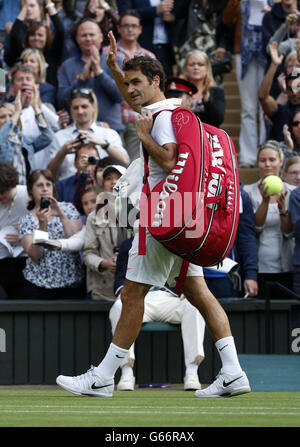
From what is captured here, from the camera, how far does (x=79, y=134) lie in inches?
447

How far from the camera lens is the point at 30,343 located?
397 inches

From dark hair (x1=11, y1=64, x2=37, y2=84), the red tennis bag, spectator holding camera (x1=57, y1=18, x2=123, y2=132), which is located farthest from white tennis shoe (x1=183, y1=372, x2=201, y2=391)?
dark hair (x1=11, y1=64, x2=37, y2=84)

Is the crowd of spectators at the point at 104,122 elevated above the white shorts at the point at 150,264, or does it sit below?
above

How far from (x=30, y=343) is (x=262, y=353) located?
2127 millimetres

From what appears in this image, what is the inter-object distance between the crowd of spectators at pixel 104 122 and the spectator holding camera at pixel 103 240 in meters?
0.01

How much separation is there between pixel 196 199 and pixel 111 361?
120 centimetres

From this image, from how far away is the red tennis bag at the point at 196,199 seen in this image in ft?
20.7

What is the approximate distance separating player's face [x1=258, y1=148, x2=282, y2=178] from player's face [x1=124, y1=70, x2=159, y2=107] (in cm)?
447

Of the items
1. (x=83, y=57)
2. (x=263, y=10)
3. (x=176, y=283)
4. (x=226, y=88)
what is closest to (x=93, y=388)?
(x=176, y=283)

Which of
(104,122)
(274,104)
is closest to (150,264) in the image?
(104,122)

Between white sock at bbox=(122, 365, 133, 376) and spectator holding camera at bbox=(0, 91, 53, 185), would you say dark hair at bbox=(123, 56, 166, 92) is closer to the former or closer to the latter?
white sock at bbox=(122, 365, 133, 376)

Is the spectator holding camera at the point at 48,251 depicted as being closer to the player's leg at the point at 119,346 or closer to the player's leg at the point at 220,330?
the player's leg at the point at 119,346

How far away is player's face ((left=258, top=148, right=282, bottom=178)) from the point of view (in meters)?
11.2

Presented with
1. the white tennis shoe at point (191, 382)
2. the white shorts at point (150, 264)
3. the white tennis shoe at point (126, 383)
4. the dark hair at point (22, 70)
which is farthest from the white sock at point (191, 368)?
the dark hair at point (22, 70)
